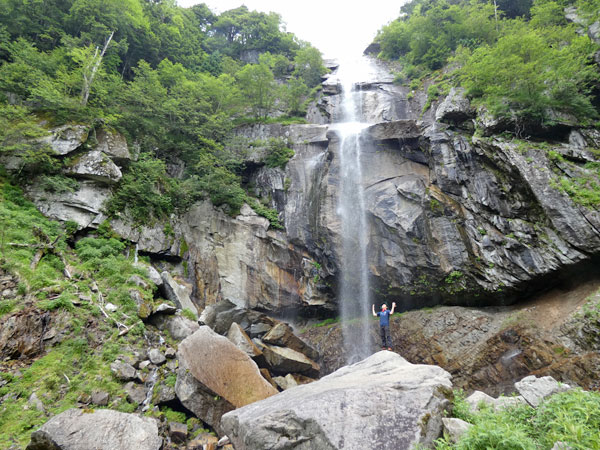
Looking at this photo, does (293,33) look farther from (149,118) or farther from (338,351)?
(338,351)

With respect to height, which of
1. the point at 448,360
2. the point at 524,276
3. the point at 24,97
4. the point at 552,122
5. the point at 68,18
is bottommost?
the point at 448,360

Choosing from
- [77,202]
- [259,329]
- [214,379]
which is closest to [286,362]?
[259,329]

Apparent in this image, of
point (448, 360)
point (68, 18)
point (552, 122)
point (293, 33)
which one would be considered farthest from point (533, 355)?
point (293, 33)

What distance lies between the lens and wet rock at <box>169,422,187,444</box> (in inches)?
196

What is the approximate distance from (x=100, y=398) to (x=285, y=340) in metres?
6.66

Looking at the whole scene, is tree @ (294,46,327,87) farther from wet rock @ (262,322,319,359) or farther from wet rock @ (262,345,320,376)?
wet rock @ (262,345,320,376)

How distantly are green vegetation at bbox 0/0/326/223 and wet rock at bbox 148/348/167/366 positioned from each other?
6.61m

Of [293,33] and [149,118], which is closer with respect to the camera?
[149,118]

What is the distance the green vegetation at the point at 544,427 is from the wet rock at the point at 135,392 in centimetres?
551

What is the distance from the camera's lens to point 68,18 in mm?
14867

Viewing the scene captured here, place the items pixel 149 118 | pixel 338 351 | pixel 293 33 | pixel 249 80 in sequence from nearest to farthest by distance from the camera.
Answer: pixel 338 351 < pixel 149 118 < pixel 249 80 < pixel 293 33

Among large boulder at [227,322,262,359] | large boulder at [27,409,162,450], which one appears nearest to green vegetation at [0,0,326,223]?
large boulder at [227,322,262,359]

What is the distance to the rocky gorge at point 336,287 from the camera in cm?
412

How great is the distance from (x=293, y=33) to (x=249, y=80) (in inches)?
685
